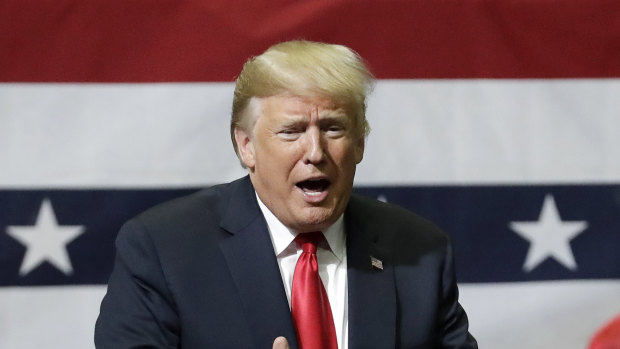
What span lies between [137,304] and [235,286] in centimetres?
14

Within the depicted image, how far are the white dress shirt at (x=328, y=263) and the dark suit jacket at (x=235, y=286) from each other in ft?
0.07

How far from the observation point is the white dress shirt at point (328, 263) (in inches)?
55.1

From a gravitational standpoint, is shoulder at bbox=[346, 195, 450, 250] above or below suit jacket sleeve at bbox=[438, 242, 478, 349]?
above

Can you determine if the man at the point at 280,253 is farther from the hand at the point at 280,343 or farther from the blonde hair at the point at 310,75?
the hand at the point at 280,343

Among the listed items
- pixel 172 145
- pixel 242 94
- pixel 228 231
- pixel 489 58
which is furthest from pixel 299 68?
pixel 489 58

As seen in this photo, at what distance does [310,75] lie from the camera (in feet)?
4.33

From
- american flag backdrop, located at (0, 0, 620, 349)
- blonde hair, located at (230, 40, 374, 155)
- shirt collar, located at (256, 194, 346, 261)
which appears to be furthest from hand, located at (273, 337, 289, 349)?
american flag backdrop, located at (0, 0, 620, 349)

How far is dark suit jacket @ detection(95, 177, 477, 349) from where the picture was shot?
4.38ft

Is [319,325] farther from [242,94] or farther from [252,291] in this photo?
[242,94]

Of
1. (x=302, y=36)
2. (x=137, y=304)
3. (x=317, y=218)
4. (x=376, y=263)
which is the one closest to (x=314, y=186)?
(x=317, y=218)

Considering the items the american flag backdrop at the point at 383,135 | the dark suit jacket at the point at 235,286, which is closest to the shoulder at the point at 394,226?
the dark suit jacket at the point at 235,286

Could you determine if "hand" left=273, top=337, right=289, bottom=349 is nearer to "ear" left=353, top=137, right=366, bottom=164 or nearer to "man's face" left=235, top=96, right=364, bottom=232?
"man's face" left=235, top=96, right=364, bottom=232

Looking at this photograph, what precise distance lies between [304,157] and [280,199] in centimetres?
8

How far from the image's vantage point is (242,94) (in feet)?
4.55
